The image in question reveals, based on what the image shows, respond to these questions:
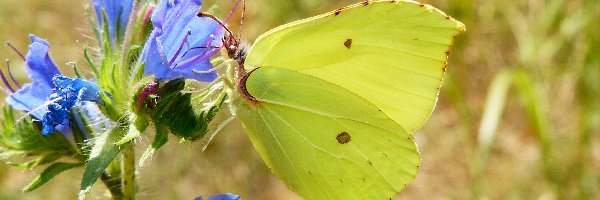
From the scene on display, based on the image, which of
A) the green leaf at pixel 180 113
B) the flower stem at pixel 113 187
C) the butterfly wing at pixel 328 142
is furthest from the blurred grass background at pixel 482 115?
the green leaf at pixel 180 113

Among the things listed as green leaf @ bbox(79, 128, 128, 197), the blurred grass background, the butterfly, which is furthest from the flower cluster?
the blurred grass background

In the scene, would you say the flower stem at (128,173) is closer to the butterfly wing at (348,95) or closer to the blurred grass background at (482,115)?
the butterfly wing at (348,95)

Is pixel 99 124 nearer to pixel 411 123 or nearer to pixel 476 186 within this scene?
pixel 411 123

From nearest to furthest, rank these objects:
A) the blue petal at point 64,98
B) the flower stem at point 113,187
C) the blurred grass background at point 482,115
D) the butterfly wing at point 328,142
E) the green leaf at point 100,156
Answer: the green leaf at point 100,156
the blue petal at point 64,98
the flower stem at point 113,187
the butterfly wing at point 328,142
the blurred grass background at point 482,115

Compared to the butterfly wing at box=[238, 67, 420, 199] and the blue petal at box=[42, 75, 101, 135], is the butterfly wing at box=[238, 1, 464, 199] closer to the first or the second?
the butterfly wing at box=[238, 67, 420, 199]

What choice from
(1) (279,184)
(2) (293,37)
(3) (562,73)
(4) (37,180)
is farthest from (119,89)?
(3) (562,73)

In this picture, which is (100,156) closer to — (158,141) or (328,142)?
(158,141)

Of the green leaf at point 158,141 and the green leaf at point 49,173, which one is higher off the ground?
the green leaf at point 158,141

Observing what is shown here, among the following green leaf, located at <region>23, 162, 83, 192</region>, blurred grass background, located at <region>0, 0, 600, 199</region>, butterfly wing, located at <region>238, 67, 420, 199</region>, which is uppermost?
green leaf, located at <region>23, 162, 83, 192</region>

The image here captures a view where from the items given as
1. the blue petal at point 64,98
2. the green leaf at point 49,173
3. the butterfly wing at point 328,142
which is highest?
the blue petal at point 64,98
